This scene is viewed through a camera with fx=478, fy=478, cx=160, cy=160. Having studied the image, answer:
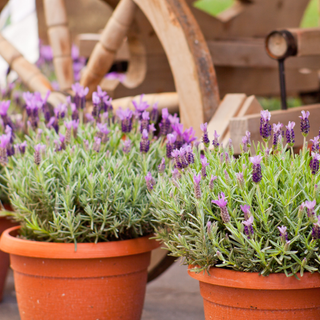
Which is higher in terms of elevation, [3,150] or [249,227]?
[3,150]

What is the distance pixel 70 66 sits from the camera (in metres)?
2.53

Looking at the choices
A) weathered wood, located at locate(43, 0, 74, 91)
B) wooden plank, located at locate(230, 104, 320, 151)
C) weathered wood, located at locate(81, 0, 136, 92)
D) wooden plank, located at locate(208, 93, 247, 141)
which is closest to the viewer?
wooden plank, located at locate(230, 104, 320, 151)

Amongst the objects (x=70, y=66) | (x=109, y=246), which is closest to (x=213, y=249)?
(x=109, y=246)

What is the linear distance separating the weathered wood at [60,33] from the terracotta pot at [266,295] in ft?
5.43

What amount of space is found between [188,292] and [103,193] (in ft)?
3.31

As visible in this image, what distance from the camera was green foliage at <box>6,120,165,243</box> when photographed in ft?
4.73

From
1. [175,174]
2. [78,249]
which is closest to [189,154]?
[175,174]

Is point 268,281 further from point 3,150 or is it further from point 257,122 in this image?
point 3,150

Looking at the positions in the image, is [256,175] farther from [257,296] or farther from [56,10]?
[56,10]

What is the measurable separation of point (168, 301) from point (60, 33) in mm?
1431

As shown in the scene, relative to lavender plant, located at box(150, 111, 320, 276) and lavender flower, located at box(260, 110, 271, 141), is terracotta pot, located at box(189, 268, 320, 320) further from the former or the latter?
lavender flower, located at box(260, 110, 271, 141)

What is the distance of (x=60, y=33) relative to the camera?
2.46m

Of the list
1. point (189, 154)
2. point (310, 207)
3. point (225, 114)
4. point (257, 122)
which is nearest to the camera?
point (310, 207)

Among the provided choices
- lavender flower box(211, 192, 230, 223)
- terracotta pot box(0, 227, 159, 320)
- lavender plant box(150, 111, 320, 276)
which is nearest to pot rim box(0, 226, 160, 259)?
terracotta pot box(0, 227, 159, 320)
